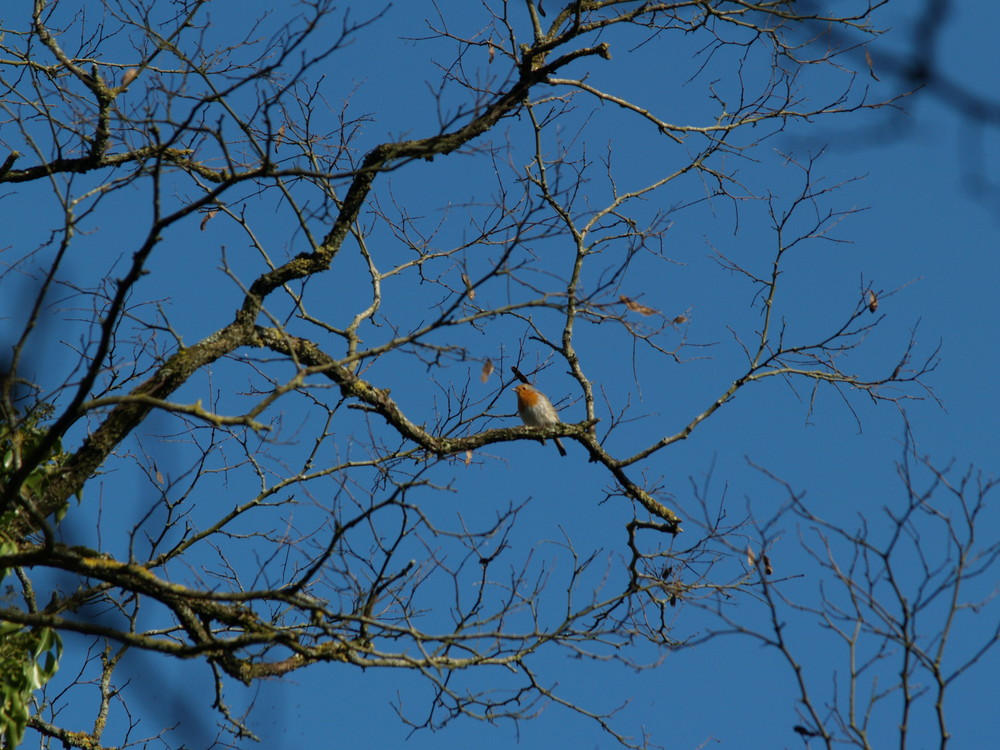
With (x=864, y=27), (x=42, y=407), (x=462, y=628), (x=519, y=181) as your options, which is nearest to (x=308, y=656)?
(x=462, y=628)

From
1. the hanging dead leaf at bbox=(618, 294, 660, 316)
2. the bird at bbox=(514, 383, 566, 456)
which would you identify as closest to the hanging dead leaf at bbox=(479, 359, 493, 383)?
the hanging dead leaf at bbox=(618, 294, 660, 316)

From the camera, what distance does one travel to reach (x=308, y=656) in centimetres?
367

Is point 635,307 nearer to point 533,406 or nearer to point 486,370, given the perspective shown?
point 486,370

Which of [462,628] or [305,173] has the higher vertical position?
[305,173]

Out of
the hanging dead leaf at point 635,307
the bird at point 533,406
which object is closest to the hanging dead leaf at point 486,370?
the hanging dead leaf at point 635,307

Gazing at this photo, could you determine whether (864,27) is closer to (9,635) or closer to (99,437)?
(99,437)

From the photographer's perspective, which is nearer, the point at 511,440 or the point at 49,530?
the point at 49,530

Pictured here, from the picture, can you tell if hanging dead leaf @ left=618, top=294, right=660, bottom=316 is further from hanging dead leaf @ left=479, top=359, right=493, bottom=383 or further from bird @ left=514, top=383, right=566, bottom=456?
bird @ left=514, top=383, right=566, bottom=456

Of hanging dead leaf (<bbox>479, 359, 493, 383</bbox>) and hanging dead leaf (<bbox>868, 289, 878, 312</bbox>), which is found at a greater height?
hanging dead leaf (<bbox>868, 289, 878, 312</bbox>)

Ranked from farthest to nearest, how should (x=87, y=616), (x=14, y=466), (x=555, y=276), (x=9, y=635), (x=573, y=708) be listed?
(x=573, y=708) → (x=87, y=616) → (x=555, y=276) → (x=9, y=635) → (x=14, y=466)

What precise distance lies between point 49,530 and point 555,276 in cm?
208

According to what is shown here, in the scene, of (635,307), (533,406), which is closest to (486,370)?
(635,307)

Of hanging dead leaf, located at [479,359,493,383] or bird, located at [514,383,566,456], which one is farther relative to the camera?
bird, located at [514,383,566,456]

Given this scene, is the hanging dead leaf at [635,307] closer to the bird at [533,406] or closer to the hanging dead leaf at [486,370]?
the hanging dead leaf at [486,370]
